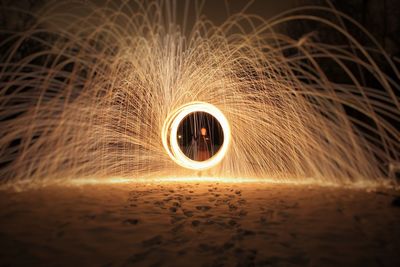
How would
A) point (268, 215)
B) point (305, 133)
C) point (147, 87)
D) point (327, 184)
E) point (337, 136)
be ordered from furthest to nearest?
point (337, 136), point (305, 133), point (147, 87), point (327, 184), point (268, 215)

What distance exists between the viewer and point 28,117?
412 inches

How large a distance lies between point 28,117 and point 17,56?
4309mm

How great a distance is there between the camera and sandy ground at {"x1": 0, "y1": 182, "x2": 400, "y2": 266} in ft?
9.98

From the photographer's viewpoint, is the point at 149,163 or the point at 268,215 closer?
the point at 268,215

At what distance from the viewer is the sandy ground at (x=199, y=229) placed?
304 cm

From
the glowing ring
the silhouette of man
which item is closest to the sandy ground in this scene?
the glowing ring

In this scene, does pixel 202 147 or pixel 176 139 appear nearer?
pixel 176 139

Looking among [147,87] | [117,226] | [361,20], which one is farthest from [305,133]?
[361,20]

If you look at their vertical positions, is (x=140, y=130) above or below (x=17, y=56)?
below

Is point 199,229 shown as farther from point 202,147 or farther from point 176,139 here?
→ point 202,147

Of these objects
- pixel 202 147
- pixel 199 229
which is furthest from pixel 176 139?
pixel 199 229

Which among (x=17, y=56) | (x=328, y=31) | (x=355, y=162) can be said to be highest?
(x=328, y=31)

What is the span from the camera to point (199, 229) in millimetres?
3918

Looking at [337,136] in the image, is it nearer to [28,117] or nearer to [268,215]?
[268,215]
